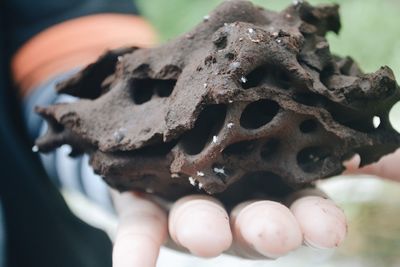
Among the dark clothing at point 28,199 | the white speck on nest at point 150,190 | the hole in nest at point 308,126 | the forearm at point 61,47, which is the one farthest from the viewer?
the forearm at point 61,47

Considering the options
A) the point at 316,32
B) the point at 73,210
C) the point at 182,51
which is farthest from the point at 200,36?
the point at 73,210

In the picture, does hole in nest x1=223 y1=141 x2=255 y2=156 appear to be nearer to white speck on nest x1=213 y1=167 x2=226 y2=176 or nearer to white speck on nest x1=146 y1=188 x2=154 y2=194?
white speck on nest x1=213 y1=167 x2=226 y2=176

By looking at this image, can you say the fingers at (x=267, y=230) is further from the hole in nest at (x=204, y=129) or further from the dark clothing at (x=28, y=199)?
the dark clothing at (x=28, y=199)

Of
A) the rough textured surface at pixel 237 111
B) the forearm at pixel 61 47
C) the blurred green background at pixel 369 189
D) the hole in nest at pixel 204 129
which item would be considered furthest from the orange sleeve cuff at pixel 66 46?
the hole in nest at pixel 204 129

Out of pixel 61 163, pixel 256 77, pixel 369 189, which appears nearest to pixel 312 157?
pixel 256 77

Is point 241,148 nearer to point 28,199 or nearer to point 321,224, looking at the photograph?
point 321,224
